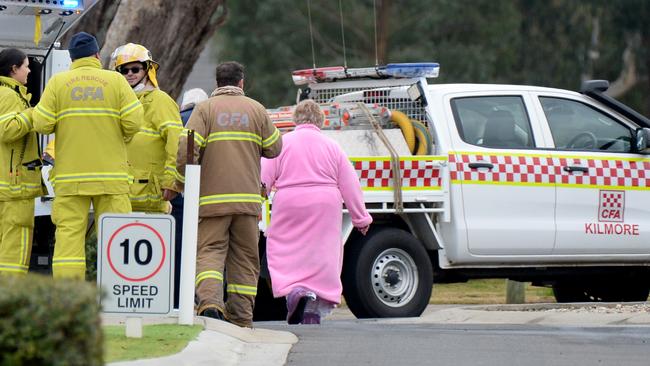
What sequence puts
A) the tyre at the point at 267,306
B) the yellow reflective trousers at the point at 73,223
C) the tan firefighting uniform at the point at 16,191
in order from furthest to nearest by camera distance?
the tyre at the point at 267,306, the tan firefighting uniform at the point at 16,191, the yellow reflective trousers at the point at 73,223

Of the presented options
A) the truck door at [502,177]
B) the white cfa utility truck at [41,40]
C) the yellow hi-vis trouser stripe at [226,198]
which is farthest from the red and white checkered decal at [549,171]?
the white cfa utility truck at [41,40]

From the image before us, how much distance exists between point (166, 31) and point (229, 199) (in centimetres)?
771

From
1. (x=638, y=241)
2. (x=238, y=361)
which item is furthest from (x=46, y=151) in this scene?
(x=638, y=241)

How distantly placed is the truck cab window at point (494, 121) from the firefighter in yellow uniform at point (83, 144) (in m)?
3.60

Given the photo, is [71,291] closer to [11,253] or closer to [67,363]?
[67,363]

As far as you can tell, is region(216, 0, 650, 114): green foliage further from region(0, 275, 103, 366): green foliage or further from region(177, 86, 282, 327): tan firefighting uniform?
region(0, 275, 103, 366): green foliage

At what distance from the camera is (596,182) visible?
1232 centimetres

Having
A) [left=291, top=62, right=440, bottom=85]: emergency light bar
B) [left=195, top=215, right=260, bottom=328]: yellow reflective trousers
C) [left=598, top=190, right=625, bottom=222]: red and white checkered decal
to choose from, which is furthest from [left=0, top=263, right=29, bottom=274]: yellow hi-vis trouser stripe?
[left=598, top=190, right=625, bottom=222]: red and white checkered decal

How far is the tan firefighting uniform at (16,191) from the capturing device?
376 inches

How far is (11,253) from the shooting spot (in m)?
9.62

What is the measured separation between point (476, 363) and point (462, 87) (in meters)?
4.56

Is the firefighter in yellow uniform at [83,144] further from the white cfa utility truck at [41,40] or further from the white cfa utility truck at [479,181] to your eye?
the white cfa utility truck at [479,181]

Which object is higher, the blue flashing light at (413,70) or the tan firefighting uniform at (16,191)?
the blue flashing light at (413,70)

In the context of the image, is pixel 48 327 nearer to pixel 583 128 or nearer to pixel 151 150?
pixel 151 150
